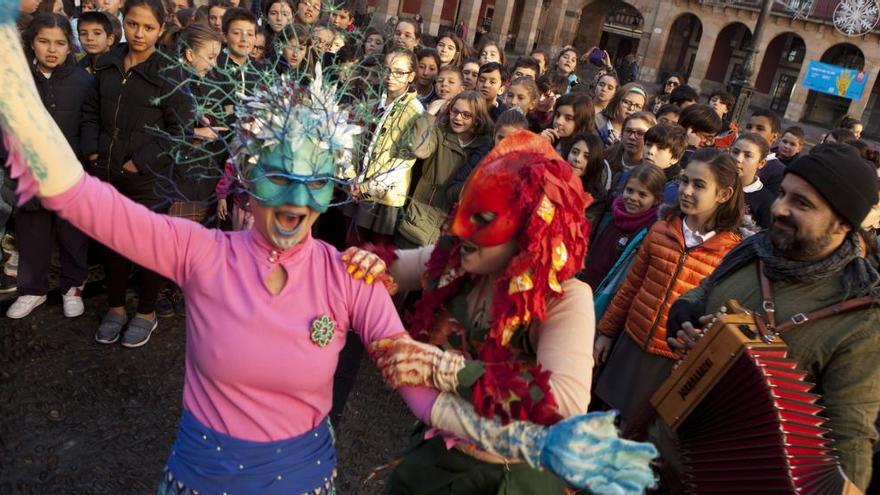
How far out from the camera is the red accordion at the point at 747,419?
227 centimetres

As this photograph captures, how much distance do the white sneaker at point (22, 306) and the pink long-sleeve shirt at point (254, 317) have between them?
3419 millimetres

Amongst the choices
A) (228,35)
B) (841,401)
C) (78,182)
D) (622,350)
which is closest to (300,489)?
Answer: (78,182)

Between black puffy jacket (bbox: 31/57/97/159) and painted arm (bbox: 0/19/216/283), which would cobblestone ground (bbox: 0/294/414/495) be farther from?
painted arm (bbox: 0/19/216/283)

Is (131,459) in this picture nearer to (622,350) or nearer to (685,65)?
(622,350)

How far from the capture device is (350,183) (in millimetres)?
1980

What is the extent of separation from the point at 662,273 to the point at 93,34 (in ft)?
16.2

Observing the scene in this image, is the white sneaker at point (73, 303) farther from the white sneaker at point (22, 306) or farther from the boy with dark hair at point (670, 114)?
the boy with dark hair at point (670, 114)

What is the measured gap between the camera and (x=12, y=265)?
5.25 metres

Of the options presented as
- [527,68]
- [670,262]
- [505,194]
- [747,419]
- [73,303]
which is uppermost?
[527,68]

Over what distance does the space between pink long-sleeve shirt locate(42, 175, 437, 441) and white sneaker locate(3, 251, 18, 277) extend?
409 cm

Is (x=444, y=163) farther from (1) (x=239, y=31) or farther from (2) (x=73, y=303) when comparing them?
(2) (x=73, y=303)

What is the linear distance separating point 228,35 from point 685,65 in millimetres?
39868

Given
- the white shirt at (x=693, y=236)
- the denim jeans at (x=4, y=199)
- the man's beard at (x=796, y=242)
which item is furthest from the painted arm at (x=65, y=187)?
the denim jeans at (x=4, y=199)

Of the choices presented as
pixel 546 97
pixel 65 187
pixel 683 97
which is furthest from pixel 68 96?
pixel 683 97
